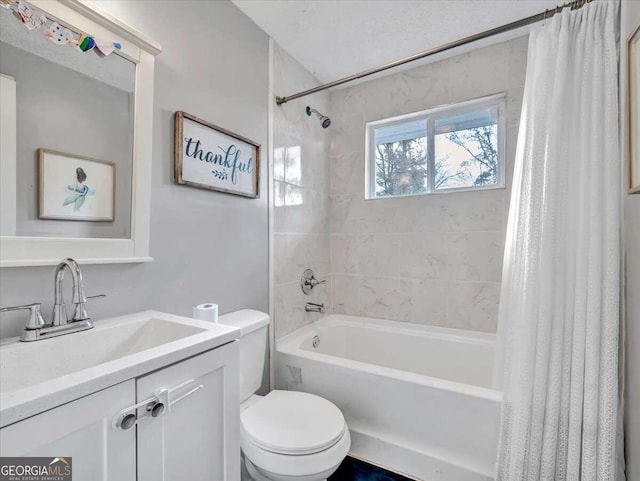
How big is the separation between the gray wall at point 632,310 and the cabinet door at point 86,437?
1.54 meters

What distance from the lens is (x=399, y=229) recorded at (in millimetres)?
2363

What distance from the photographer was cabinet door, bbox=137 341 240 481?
744 mm

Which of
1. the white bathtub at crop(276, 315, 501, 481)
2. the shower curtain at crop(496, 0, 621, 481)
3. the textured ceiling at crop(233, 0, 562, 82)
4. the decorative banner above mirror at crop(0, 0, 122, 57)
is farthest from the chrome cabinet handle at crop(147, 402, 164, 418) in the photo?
the textured ceiling at crop(233, 0, 562, 82)

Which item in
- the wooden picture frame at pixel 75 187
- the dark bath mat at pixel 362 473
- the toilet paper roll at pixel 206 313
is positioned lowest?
the dark bath mat at pixel 362 473

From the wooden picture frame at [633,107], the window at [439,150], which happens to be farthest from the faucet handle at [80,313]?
the window at [439,150]

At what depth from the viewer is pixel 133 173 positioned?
1.19m

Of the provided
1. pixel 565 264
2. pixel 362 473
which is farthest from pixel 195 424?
pixel 565 264

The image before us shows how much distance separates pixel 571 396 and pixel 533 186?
83cm

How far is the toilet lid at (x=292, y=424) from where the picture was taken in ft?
3.91

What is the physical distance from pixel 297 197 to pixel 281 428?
1445mm

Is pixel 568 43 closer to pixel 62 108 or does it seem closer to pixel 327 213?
pixel 327 213

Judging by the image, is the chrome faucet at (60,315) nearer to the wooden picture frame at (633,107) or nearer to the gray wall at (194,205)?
the gray wall at (194,205)

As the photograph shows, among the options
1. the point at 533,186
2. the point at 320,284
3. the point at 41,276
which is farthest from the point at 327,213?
the point at 41,276

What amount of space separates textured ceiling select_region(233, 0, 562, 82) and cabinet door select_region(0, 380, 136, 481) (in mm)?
1935
